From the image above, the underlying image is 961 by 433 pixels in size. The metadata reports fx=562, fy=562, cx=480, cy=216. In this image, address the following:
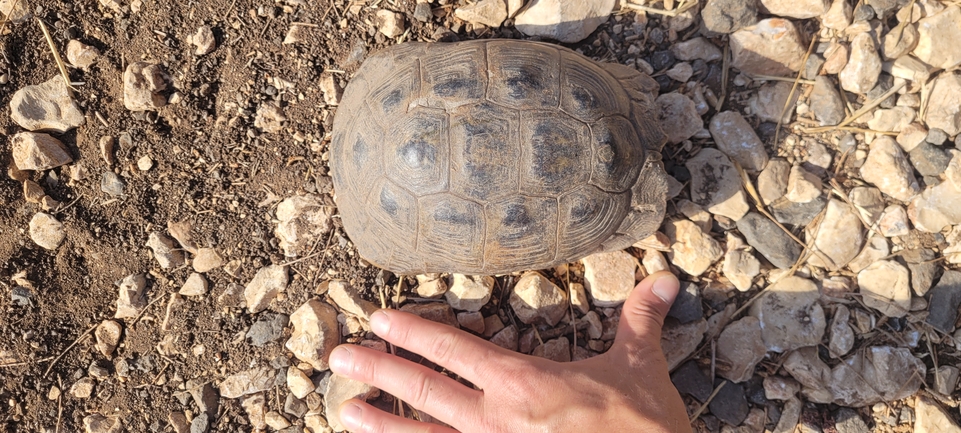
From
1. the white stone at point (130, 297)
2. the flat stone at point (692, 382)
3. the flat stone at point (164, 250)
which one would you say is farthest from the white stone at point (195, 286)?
the flat stone at point (692, 382)

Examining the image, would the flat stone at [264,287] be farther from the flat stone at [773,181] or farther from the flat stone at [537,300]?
the flat stone at [773,181]

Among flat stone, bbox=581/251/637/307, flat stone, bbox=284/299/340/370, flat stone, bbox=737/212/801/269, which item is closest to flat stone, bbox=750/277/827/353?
flat stone, bbox=737/212/801/269

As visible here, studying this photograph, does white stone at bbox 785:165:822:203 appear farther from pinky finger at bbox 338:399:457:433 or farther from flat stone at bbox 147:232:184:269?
flat stone at bbox 147:232:184:269

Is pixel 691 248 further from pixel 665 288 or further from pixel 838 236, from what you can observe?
pixel 838 236

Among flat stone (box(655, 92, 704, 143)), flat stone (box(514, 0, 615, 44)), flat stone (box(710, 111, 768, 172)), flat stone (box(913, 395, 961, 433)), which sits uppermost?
flat stone (box(514, 0, 615, 44))

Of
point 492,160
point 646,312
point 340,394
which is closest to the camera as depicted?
point 492,160

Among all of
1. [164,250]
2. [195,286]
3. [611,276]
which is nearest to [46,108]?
[164,250]
